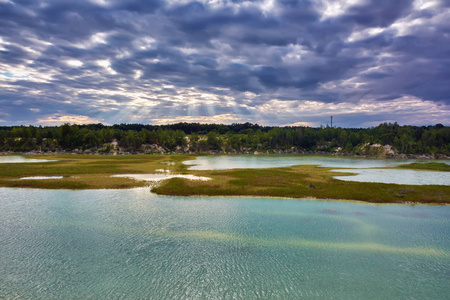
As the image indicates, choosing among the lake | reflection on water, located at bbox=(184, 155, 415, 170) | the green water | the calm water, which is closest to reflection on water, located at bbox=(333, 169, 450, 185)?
the calm water

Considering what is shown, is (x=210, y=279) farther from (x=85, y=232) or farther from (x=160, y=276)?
(x=85, y=232)

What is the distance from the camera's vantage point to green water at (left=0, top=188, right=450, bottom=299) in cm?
1811

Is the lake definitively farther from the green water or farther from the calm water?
the calm water

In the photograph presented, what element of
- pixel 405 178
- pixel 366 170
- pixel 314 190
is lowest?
pixel 366 170

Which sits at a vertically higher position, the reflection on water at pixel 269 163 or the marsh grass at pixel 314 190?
the marsh grass at pixel 314 190

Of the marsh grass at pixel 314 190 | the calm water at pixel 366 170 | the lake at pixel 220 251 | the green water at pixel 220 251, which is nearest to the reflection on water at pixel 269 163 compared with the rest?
the calm water at pixel 366 170

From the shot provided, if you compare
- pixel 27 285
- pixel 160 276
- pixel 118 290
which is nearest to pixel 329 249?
pixel 160 276

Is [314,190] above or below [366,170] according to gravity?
above

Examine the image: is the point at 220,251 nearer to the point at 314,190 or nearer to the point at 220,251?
the point at 220,251

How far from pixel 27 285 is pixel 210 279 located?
13.0 metres

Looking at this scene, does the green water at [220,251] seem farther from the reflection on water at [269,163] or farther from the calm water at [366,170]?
the reflection on water at [269,163]

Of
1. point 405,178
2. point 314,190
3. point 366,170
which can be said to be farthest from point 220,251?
point 366,170

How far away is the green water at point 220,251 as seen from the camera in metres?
18.1

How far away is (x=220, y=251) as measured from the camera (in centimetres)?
2405
